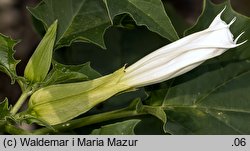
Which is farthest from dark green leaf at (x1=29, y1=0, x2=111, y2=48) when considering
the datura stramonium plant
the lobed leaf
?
the datura stramonium plant

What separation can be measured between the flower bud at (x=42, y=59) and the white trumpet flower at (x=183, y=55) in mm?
121

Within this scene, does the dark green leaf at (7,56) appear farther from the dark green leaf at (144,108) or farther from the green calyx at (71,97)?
the dark green leaf at (144,108)

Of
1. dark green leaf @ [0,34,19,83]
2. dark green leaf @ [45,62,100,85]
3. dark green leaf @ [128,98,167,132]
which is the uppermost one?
dark green leaf @ [0,34,19,83]

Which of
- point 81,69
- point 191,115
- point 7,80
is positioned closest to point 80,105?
point 81,69

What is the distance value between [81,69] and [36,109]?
0.31ft

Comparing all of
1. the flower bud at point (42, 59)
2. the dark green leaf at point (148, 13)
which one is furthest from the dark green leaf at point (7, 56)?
the dark green leaf at point (148, 13)

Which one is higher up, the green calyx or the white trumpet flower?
the white trumpet flower

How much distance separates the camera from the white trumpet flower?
87 cm

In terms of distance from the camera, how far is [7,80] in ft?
5.32

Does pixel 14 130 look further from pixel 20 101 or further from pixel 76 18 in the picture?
pixel 76 18

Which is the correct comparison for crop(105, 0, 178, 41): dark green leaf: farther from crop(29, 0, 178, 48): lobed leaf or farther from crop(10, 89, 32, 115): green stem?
crop(10, 89, 32, 115): green stem

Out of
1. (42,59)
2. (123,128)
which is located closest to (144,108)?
(123,128)

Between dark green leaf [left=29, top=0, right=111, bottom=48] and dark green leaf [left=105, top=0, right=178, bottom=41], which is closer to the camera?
dark green leaf [left=105, top=0, right=178, bottom=41]

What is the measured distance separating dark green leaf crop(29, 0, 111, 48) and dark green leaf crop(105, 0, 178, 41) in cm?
11
